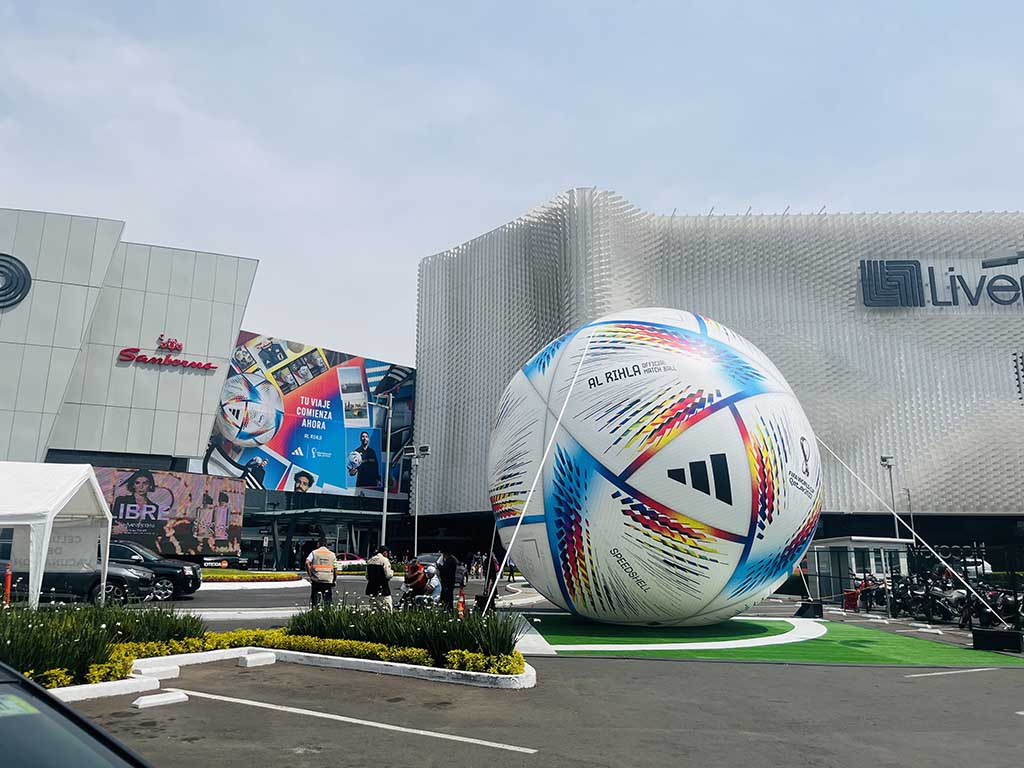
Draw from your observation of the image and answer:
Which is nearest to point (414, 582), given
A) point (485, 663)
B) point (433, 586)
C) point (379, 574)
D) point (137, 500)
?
point (379, 574)

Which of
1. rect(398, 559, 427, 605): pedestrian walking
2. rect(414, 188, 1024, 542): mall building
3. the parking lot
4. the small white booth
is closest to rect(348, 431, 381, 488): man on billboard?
rect(414, 188, 1024, 542): mall building

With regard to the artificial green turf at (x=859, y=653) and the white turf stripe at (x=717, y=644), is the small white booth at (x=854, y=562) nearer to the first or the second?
the artificial green turf at (x=859, y=653)

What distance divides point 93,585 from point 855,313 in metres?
50.9

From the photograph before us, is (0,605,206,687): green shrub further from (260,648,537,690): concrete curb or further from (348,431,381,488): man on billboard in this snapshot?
(348,431,381,488): man on billboard

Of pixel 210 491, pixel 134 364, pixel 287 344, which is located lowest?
pixel 210 491

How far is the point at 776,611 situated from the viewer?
23219mm

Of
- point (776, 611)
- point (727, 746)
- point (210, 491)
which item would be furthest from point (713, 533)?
point (210, 491)

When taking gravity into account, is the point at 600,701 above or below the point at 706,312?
below

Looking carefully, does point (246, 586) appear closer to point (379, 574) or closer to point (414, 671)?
point (379, 574)

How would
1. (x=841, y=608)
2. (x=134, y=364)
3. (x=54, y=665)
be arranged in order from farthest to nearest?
(x=134, y=364) → (x=841, y=608) → (x=54, y=665)

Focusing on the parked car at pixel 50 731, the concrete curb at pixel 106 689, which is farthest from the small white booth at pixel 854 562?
the parked car at pixel 50 731

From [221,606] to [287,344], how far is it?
4601 centimetres

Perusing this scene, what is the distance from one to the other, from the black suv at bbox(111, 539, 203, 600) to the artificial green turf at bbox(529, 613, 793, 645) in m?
12.1

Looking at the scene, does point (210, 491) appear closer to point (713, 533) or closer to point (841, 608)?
point (841, 608)
